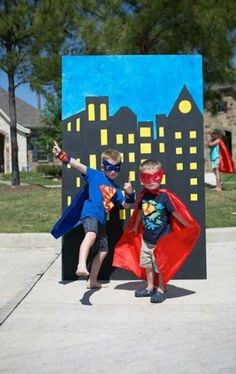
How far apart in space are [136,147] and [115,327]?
2.28 metres

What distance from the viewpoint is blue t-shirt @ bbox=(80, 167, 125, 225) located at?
562cm

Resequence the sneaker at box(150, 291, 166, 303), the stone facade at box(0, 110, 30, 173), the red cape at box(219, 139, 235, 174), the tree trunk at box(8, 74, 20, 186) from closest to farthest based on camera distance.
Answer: the sneaker at box(150, 291, 166, 303) → the red cape at box(219, 139, 235, 174) → the tree trunk at box(8, 74, 20, 186) → the stone facade at box(0, 110, 30, 173)

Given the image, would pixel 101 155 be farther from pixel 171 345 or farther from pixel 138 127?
pixel 171 345

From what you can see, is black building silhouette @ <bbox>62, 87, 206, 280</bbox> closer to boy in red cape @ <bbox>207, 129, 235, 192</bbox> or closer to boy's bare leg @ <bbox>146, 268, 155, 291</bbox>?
boy's bare leg @ <bbox>146, 268, 155, 291</bbox>

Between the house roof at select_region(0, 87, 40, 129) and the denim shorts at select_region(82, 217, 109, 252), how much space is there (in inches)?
1294

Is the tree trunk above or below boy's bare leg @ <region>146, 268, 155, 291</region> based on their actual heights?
above

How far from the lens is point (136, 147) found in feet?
20.5

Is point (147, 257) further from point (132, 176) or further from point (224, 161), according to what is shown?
point (224, 161)

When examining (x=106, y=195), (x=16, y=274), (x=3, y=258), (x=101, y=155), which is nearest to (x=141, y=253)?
(x=106, y=195)

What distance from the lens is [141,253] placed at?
5535mm

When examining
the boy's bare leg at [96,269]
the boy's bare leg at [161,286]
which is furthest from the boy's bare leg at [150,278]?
the boy's bare leg at [96,269]

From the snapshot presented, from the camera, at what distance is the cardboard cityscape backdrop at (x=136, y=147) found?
6.18 meters

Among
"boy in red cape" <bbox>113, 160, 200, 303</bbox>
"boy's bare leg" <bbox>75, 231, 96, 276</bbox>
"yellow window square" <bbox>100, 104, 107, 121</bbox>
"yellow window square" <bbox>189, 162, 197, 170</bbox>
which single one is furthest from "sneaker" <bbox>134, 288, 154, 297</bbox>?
"yellow window square" <bbox>100, 104, 107, 121</bbox>

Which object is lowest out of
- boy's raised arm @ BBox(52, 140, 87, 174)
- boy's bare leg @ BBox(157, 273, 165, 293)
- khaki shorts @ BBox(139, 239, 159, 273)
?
boy's bare leg @ BBox(157, 273, 165, 293)
